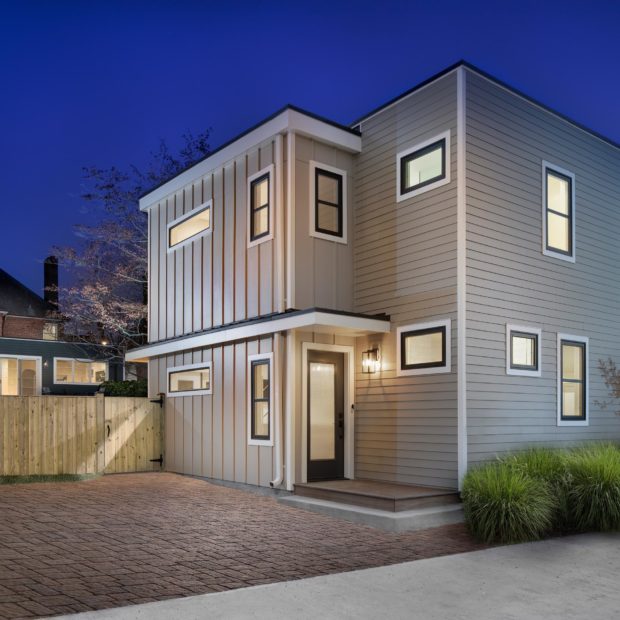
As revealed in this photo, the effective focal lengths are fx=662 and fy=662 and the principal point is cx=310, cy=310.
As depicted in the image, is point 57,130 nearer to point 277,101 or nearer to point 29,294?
point 277,101

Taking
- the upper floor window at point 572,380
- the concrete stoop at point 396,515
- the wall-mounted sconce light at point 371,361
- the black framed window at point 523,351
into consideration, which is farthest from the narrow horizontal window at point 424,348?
the upper floor window at point 572,380

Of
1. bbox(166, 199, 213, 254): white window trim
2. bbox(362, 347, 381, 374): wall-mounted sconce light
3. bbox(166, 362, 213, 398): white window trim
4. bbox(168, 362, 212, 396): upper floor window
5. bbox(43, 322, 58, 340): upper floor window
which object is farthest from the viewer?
bbox(43, 322, 58, 340): upper floor window

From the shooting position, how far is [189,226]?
1361cm

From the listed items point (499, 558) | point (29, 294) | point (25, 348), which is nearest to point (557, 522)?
point (499, 558)

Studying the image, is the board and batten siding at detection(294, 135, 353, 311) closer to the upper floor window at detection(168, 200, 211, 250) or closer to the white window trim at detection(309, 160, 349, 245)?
the white window trim at detection(309, 160, 349, 245)

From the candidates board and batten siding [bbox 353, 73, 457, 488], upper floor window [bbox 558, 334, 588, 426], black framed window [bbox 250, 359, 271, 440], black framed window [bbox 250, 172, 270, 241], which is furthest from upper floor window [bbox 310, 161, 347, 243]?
upper floor window [bbox 558, 334, 588, 426]

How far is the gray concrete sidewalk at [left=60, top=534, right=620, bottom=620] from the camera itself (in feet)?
15.9

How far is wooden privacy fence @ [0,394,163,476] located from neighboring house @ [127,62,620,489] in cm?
151

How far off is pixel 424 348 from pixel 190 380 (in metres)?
5.23

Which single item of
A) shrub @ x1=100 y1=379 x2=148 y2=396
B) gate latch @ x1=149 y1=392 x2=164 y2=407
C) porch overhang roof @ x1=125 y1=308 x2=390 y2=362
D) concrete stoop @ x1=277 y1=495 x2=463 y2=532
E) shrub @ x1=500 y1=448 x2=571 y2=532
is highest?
porch overhang roof @ x1=125 y1=308 x2=390 y2=362

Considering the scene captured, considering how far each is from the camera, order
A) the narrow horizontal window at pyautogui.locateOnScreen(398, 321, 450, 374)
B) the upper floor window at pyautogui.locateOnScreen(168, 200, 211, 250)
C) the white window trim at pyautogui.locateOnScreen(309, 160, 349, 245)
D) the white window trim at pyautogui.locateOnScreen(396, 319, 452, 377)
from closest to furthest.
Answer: the white window trim at pyautogui.locateOnScreen(396, 319, 452, 377) → the narrow horizontal window at pyautogui.locateOnScreen(398, 321, 450, 374) → the white window trim at pyautogui.locateOnScreen(309, 160, 349, 245) → the upper floor window at pyautogui.locateOnScreen(168, 200, 211, 250)

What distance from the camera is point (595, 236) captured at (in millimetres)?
12047

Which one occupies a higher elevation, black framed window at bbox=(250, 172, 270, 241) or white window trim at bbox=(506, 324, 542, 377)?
black framed window at bbox=(250, 172, 270, 241)

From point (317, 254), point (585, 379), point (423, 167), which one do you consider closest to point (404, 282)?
point (317, 254)
